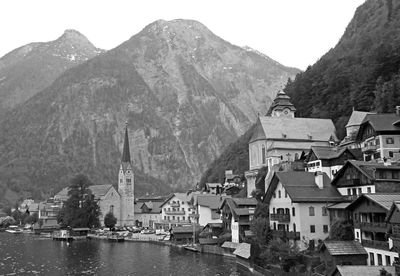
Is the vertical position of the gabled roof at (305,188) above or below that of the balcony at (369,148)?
below

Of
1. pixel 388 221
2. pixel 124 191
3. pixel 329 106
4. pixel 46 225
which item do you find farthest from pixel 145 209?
pixel 388 221

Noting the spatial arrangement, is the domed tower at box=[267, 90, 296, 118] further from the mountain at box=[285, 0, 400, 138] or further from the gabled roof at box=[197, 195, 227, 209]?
the gabled roof at box=[197, 195, 227, 209]

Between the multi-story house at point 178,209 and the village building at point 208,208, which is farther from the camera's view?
the multi-story house at point 178,209

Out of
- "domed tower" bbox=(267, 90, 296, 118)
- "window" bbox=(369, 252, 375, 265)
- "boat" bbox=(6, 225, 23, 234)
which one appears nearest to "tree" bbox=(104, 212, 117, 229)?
"boat" bbox=(6, 225, 23, 234)

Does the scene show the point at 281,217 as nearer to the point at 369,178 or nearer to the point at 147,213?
the point at 369,178

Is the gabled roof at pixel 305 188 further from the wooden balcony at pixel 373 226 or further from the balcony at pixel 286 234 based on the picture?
the wooden balcony at pixel 373 226

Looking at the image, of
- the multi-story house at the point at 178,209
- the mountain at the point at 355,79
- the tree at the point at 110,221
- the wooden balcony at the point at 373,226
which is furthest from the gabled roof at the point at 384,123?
the tree at the point at 110,221
